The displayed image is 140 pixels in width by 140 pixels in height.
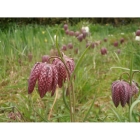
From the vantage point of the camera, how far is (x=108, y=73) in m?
1.24

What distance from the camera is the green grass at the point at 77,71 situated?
1130 millimetres

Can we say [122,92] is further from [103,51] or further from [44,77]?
[103,51]

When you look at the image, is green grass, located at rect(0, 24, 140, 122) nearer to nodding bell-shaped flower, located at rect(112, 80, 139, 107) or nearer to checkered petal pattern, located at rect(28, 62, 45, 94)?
nodding bell-shaped flower, located at rect(112, 80, 139, 107)

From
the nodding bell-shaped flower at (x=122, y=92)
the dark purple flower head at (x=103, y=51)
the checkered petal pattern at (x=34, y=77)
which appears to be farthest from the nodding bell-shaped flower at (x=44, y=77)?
the dark purple flower head at (x=103, y=51)

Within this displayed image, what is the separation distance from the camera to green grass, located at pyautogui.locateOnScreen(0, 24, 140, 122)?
3.71ft

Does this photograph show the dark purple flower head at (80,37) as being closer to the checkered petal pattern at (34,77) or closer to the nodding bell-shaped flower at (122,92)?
the nodding bell-shaped flower at (122,92)

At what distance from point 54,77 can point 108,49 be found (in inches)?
21.8

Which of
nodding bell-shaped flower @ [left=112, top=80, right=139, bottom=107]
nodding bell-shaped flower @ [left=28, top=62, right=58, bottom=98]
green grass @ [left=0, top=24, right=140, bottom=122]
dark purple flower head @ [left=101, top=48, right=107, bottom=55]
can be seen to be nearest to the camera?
nodding bell-shaped flower @ [left=28, top=62, right=58, bottom=98]

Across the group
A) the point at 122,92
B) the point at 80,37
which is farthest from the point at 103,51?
the point at 122,92

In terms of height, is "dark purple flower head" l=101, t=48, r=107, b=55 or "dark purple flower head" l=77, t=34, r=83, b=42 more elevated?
"dark purple flower head" l=77, t=34, r=83, b=42

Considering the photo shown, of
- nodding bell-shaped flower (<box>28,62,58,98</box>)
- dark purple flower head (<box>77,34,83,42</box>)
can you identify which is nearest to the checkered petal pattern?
nodding bell-shaped flower (<box>28,62,58,98</box>)

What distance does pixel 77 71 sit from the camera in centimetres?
115

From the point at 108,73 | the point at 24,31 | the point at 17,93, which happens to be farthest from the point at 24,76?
the point at 108,73
